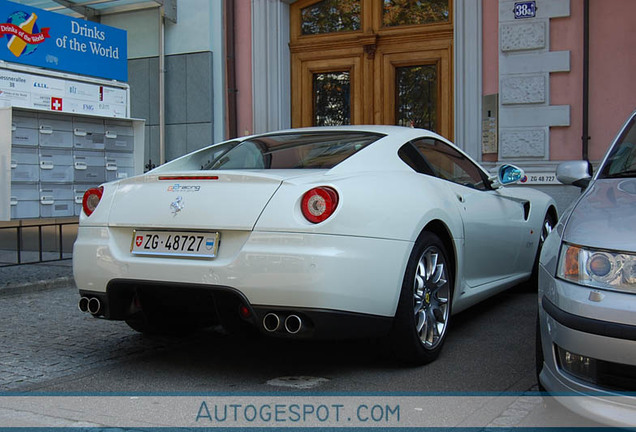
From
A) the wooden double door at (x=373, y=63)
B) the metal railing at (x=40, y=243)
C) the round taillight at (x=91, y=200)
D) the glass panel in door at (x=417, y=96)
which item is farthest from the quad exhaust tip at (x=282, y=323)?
the glass panel in door at (x=417, y=96)

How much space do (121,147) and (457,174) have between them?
461 cm

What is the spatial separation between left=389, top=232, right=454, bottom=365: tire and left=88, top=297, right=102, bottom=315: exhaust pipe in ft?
5.29

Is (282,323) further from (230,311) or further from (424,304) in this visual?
(424,304)

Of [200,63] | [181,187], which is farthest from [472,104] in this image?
[181,187]

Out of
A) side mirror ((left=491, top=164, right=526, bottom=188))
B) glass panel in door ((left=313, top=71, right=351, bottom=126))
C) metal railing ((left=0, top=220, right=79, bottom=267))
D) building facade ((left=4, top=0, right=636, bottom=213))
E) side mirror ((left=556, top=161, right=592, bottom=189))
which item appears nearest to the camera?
side mirror ((left=556, top=161, right=592, bottom=189))

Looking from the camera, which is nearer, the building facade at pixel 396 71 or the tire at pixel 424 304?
the tire at pixel 424 304

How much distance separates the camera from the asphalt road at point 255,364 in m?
3.62

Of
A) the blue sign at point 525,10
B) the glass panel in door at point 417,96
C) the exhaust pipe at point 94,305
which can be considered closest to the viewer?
the exhaust pipe at point 94,305

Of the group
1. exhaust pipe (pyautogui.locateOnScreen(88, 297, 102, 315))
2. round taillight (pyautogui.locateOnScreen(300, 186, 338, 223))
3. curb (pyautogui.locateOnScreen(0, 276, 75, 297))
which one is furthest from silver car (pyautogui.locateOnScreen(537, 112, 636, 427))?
curb (pyautogui.locateOnScreen(0, 276, 75, 297))

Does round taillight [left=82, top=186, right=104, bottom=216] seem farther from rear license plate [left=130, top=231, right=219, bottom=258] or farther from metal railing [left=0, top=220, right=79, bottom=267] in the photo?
metal railing [left=0, top=220, right=79, bottom=267]

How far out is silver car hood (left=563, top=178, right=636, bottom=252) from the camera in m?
2.67

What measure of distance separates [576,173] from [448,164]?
1.00m

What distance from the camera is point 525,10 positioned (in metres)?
9.54

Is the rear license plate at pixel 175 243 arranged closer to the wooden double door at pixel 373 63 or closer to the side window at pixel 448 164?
the side window at pixel 448 164
